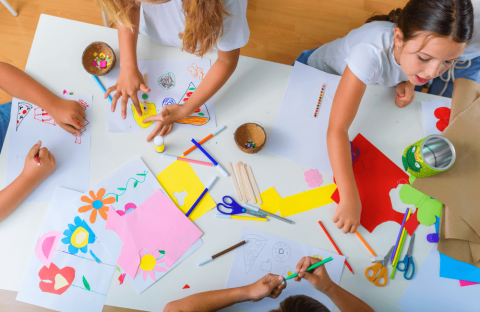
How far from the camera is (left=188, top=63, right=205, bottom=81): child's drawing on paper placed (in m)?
0.93

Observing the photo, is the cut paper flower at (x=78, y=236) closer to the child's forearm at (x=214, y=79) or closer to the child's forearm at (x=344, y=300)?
the child's forearm at (x=214, y=79)

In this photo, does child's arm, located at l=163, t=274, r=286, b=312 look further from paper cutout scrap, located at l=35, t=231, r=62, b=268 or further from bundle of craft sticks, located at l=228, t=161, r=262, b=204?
paper cutout scrap, located at l=35, t=231, r=62, b=268

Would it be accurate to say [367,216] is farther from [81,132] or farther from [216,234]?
[81,132]

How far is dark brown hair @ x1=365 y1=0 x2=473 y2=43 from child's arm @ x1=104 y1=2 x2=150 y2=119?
76 cm

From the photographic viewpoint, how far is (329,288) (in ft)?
2.46

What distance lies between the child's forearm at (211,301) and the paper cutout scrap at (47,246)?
32cm

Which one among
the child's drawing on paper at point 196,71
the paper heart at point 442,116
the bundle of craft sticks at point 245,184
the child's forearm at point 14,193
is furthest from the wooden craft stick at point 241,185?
the paper heart at point 442,116

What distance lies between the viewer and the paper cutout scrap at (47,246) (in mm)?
749

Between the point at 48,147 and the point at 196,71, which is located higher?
the point at 196,71

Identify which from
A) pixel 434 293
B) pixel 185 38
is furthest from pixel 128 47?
pixel 434 293

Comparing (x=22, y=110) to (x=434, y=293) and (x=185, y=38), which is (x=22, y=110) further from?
(x=434, y=293)

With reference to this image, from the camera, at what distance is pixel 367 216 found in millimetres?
856

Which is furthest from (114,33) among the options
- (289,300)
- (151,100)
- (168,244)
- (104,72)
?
(289,300)

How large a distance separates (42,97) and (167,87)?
0.35m
